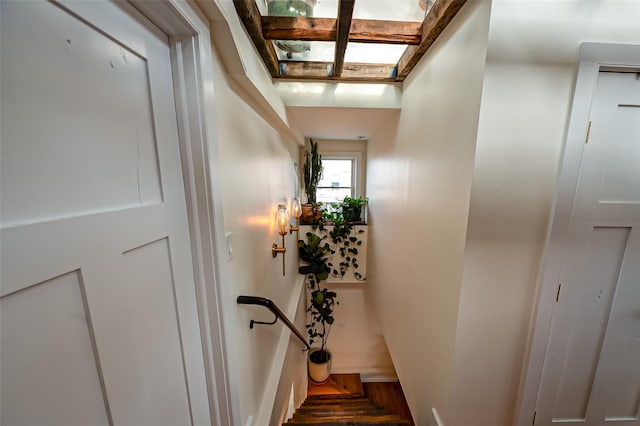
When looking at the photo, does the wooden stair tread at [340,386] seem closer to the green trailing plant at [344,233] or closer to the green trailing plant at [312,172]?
the green trailing plant at [344,233]

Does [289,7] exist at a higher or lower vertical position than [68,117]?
higher

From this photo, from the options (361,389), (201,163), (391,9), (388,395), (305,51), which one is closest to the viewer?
(201,163)

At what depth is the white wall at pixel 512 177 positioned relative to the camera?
90 centimetres

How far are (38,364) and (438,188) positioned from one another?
1.55m

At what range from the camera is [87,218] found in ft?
1.50

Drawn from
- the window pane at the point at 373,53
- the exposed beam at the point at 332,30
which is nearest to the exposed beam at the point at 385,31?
the exposed beam at the point at 332,30

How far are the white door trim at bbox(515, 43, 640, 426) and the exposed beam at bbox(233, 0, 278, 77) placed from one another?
4.79 feet

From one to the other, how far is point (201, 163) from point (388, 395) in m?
4.53

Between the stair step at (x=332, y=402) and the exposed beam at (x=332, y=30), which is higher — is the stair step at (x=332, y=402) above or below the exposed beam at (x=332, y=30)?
below

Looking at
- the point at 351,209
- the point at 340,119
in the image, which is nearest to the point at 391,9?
the point at 340,119

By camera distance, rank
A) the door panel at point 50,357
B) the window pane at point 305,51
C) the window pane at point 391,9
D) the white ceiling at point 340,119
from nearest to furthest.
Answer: the door panel at point 50,357, the window pane at point 391,9, the window pane at point 305,51, the white ceiling at point 340,119

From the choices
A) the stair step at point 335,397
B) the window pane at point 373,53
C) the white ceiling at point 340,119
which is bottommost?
the stair step at point 335,397

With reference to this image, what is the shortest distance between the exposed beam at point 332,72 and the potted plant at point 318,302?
6.73ft

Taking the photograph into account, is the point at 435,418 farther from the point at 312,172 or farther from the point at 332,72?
the point at 312,172
